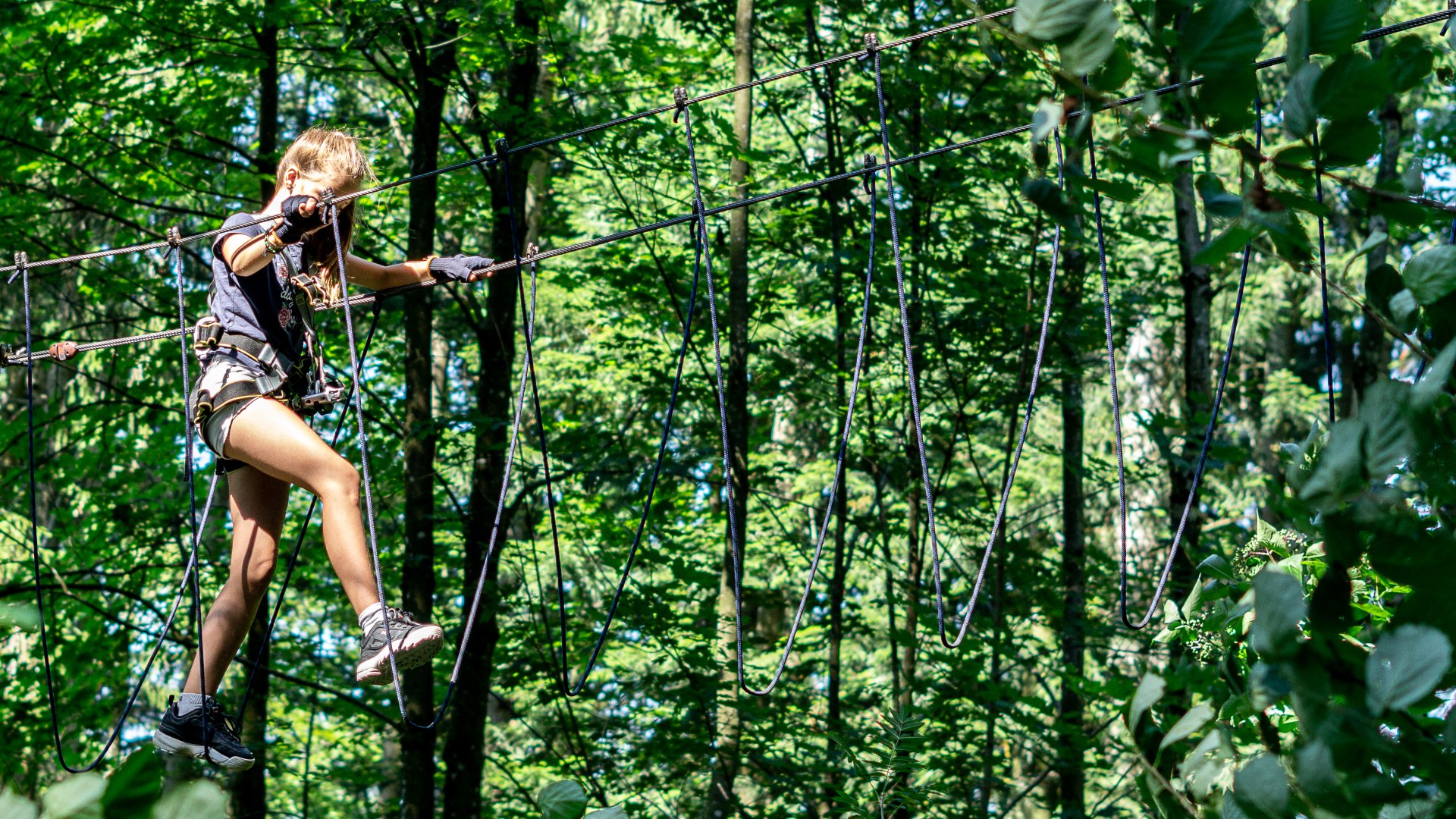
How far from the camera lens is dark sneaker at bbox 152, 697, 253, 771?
7.65 feet

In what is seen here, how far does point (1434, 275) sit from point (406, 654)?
1848mm

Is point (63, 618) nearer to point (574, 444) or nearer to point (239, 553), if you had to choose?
point (574, 444)

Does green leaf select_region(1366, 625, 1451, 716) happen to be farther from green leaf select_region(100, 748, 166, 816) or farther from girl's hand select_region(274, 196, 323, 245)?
girl's hand select_region(274, 196, 323, 245)

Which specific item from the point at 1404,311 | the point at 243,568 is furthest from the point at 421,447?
the point at 1404,311

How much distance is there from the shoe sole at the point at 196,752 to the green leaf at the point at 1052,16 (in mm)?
2093

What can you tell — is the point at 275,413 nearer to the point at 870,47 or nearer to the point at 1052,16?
the point at 870,47

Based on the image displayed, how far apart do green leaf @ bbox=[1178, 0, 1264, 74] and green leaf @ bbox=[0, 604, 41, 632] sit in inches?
39.3

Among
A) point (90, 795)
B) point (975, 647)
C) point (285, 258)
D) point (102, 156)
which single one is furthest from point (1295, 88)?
point (102, 156)

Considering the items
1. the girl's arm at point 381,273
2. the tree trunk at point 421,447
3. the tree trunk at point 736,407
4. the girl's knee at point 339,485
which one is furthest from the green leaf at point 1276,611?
the tree trunk at point 421,447

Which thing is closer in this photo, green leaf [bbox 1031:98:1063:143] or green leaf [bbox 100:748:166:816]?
green leaf [bbox 100:748:166:816]

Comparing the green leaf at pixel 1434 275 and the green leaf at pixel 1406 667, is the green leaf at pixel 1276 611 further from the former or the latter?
the green leaf at pixel 1434 275

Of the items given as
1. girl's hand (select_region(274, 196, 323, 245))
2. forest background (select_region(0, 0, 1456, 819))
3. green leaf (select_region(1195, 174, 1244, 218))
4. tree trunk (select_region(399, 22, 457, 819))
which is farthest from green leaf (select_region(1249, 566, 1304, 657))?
tree trunk (select_region(399, 22, 457, 819))

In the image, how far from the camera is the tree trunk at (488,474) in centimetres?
505

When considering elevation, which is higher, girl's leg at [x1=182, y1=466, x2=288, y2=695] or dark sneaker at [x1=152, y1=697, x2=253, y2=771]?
girl's leg at [x1=182, y1=466, x2=288, y2=695]
